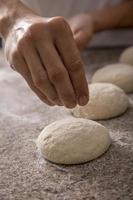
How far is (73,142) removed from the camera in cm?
87

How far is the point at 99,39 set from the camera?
1569 millimetres

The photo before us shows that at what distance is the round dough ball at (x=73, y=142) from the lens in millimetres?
861

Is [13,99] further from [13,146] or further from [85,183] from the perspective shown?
[85,183]

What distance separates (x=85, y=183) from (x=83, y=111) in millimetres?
303

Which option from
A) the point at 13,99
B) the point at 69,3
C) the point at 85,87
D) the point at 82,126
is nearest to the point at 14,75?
the point at 13,99

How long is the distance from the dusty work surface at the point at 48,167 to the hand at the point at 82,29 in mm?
285

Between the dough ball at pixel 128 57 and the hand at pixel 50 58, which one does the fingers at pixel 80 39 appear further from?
the hand at pixel 50 58

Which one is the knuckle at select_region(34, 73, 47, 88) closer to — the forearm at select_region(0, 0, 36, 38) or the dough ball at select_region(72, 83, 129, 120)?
the forearm at select_region(0, 0, 36, 38)

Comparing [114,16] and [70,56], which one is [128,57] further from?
[70,56]

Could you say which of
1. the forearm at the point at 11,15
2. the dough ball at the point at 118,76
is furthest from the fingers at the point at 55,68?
the dough ball at the point at 118,76

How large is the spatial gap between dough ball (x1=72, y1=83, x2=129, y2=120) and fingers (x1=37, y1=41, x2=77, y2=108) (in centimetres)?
32

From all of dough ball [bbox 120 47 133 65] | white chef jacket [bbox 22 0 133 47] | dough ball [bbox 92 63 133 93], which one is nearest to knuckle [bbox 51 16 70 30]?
dough ball [bbox 92 63 133 93]

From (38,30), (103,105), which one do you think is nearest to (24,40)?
(38,30)

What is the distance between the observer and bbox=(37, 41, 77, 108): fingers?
28.2 inches
